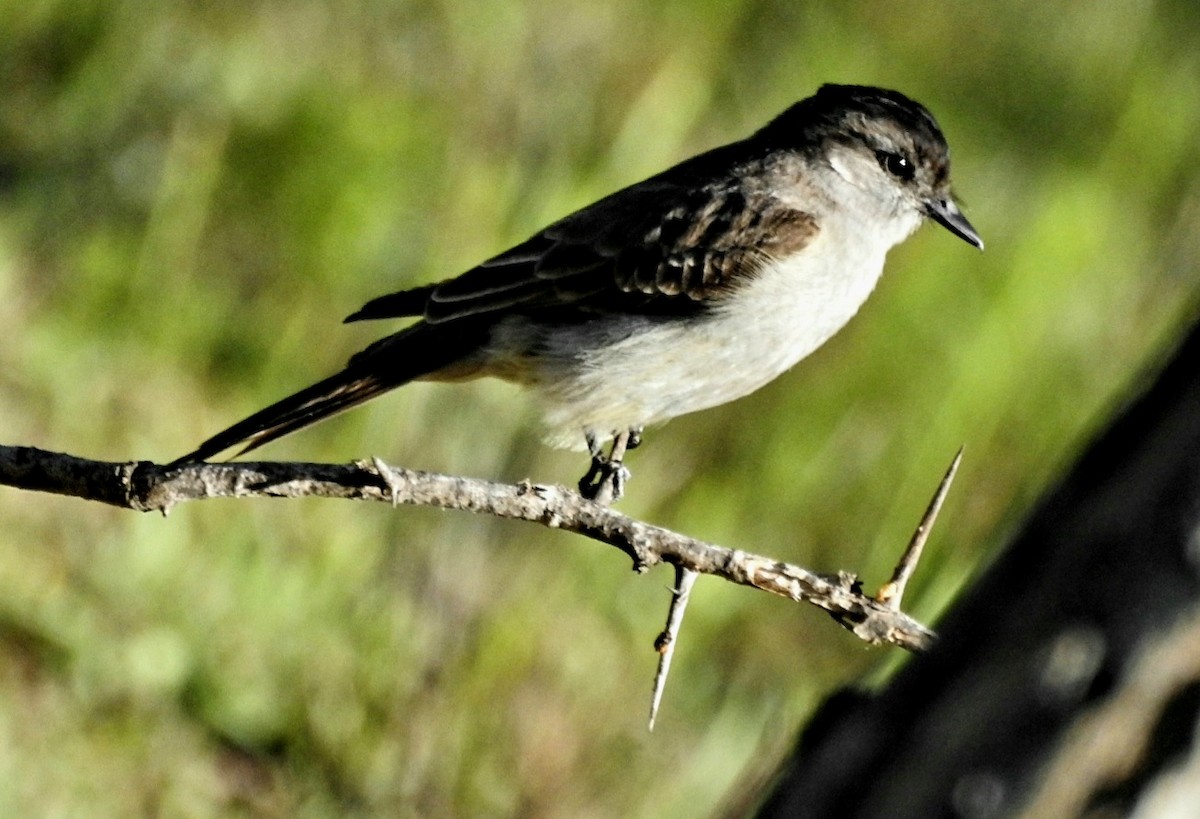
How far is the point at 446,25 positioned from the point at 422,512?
2890 millimetres

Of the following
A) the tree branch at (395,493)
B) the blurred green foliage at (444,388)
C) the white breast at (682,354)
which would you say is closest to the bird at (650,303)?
the white breast at (682,354)

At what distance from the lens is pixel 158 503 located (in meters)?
2.93

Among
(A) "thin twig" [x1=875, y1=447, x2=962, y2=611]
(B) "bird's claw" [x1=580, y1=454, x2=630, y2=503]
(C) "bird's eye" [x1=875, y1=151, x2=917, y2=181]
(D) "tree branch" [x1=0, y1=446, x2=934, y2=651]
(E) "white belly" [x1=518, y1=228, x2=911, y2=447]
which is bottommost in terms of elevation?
(A) "thin twig" [x1=875, y1=447, x2=962, y2=611]

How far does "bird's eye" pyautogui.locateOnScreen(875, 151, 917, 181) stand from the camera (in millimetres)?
5301

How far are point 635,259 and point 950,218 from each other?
1143mm

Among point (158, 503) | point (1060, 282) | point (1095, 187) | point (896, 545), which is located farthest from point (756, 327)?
point (1095, 187)

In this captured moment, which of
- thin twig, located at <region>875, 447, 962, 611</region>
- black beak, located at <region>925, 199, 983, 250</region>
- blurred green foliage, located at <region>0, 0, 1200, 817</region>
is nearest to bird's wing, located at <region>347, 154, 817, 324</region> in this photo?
black beak, located at <region>925, 199, 983, 250</region>

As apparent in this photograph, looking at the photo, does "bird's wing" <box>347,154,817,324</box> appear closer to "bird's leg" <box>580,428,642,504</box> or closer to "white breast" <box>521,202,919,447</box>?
"white breast" <box>521,202,919,447</box>

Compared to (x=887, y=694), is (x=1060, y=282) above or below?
above

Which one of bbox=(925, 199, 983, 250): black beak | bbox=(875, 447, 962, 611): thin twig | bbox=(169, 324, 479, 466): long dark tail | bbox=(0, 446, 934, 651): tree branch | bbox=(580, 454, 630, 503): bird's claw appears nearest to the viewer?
bbox=(875, 447, 962, 611): thin twig

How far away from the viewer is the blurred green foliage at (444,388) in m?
5.33

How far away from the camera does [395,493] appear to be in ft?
9.62

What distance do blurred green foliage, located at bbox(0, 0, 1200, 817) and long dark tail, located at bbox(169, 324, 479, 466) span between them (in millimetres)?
1125

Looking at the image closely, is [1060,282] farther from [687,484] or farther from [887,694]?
[887,694]
